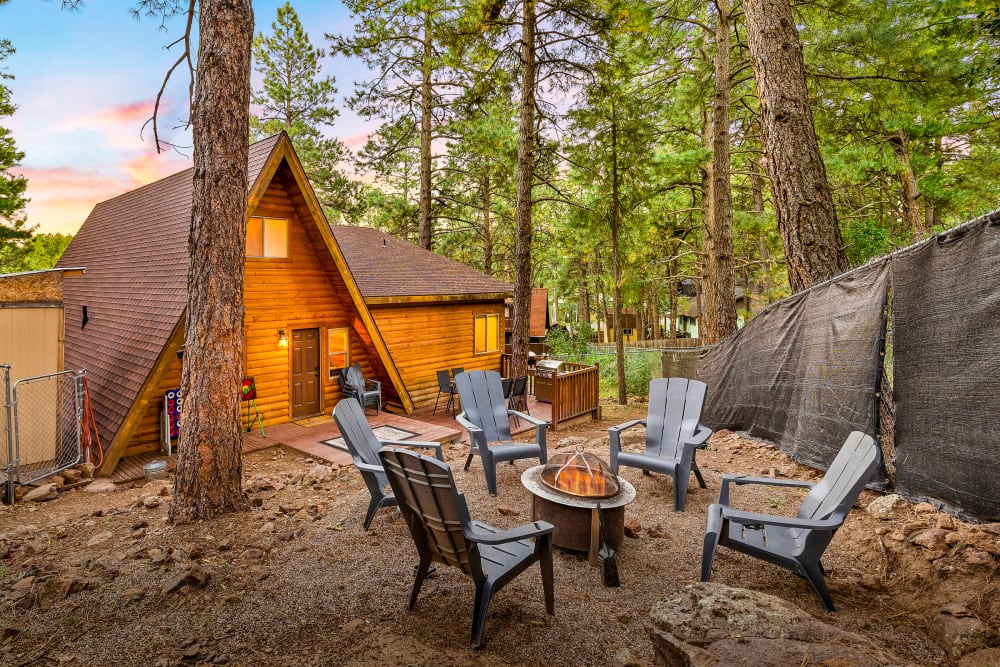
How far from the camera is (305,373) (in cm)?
913

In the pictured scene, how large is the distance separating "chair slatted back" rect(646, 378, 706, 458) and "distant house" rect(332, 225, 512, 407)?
19.2 ft

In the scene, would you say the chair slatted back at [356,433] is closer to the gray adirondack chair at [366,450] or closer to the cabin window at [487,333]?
the gray adirondack chair at [366,450]

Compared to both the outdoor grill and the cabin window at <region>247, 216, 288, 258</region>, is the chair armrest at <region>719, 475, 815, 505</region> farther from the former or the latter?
the cabin window at <region>247, 216, 288, 258</region>

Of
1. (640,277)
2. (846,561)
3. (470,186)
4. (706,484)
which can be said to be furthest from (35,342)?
(470,186)

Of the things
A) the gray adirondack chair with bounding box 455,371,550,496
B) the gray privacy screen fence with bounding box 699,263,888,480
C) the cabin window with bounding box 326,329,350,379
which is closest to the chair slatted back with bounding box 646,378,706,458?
the gray privacy screen fence with bounding box 699,263,888,480


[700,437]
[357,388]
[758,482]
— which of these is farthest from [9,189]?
[758,482]

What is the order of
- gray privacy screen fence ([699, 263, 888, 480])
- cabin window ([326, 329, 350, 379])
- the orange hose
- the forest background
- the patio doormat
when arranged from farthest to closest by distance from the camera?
cabin window ([326, 329, 350, 379]) → the patio doormat → the forest background → the orange hose → gray privacy screen fence ([699, 263, 888, 480])

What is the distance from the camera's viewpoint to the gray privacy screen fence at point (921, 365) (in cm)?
280

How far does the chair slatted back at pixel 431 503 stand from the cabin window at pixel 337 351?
7.20 meters

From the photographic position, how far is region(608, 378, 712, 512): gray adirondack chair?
179 inches

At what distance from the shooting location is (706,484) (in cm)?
509

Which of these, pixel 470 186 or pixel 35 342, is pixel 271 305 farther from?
pixel 470 186

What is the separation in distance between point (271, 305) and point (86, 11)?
447 centimetres

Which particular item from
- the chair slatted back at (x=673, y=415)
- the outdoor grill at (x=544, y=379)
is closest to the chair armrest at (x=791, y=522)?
the chair slatted back at (x=673, y=415)
